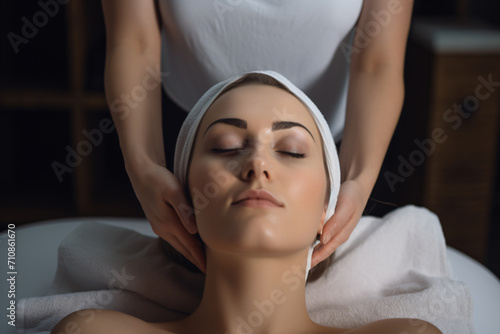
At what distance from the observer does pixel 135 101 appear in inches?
42.7

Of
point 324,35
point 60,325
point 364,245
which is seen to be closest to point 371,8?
point 324,35

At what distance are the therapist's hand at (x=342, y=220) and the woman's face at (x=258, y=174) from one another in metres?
0.02

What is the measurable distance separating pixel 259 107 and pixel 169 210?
8.1 inches

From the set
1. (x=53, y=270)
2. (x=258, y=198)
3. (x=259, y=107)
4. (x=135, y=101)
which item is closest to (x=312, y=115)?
(x=259, y=107)

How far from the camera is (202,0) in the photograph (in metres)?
1.13

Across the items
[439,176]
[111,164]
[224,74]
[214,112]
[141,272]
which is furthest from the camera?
[111,164]

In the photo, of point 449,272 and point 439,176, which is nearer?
point 449,272

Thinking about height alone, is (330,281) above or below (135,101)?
below

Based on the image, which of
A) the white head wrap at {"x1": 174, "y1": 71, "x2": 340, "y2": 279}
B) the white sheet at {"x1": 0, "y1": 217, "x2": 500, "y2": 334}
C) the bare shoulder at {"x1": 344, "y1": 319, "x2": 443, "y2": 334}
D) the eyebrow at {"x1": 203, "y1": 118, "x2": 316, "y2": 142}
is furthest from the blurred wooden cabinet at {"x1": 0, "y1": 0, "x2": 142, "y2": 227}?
the bare shoulder at {"x1": 344, "y1": 319, "x2": 443, "y2": 334}

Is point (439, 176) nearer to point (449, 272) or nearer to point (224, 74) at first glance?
point (449, 272)

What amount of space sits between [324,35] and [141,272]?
55cm

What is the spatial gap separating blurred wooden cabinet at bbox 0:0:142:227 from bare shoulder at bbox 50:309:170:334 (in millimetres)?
1371

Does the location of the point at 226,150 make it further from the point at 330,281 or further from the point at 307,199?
the point at 330,281

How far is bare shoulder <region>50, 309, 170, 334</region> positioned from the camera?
844mm
